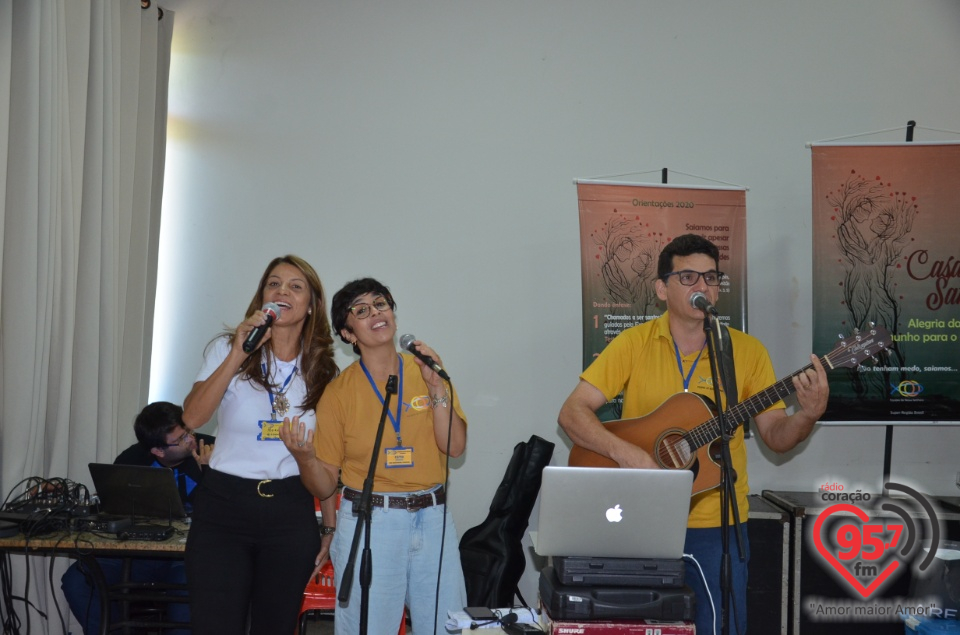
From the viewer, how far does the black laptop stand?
11.0 feet

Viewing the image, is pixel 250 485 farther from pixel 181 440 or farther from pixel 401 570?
pixel 181 440

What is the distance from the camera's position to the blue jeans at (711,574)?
8.07ft

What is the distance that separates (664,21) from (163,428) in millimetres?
3639

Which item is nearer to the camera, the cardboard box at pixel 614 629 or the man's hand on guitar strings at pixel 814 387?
the cardboard box at pixel 614 629

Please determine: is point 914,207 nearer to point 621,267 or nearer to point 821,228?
point 821,228

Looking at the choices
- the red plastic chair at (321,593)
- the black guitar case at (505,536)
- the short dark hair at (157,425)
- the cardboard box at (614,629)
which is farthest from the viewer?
the black guitar case at (505,536)

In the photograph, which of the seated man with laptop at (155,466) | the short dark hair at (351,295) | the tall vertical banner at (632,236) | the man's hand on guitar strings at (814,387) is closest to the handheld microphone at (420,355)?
the short dark hair at (351,295)

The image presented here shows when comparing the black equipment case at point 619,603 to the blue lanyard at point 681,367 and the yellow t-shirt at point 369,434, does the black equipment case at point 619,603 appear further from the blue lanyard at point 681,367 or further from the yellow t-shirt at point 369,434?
the blue lanyard at point 681,367

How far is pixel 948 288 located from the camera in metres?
4.27

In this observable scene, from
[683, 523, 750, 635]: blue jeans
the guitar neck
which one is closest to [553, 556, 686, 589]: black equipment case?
[683, 523, 750, 635]: blue jeans

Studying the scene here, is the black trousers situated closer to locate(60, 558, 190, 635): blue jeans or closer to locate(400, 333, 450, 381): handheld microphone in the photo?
locate(400, 333, 450, 381): handheld microphone

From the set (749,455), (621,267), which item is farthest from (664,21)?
(749,455)

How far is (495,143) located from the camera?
4.77 meters

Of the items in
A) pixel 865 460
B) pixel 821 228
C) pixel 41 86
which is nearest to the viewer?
pixel 41 86
